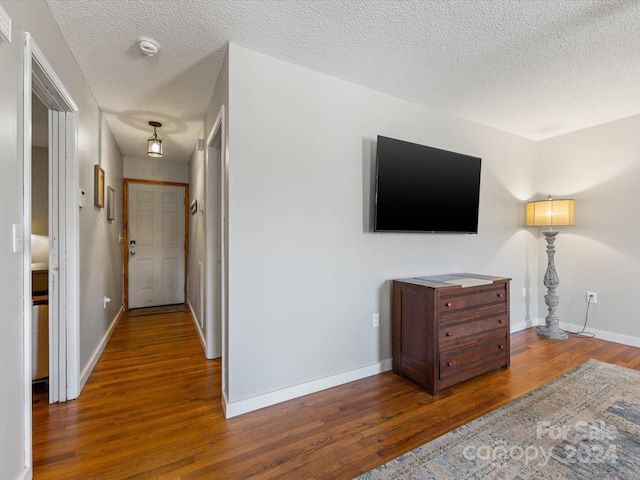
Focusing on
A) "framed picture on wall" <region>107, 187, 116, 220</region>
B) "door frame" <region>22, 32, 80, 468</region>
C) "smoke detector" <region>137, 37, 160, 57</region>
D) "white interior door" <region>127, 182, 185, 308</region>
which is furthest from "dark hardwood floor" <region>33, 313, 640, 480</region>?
"smoke detector" <region>137, 37, 160, 57</region>

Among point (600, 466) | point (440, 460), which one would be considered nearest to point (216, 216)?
point (440, 460)

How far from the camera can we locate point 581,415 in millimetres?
1950

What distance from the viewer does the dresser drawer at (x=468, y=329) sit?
7.52 feet

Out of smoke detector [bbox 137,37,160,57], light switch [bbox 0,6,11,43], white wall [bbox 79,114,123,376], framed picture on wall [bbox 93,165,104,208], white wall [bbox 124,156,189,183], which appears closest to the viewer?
light switch [bbox 0,6,11,43]

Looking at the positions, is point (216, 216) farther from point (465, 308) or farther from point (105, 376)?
point (465, 308)

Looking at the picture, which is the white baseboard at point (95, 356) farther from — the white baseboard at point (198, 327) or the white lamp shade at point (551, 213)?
the white lamp shade at point (551, 213)

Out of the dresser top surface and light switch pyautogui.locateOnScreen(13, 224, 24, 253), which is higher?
light switch pyautogui.locateOnScreen(13, 224, 24, 253)

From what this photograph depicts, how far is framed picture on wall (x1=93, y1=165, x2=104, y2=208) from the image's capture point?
8.97 feet

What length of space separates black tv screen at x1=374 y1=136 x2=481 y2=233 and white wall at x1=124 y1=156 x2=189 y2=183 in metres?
3.80

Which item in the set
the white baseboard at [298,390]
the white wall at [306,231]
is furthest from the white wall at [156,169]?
the white baseboard at [298,390]

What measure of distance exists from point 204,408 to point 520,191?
4030 millimetres

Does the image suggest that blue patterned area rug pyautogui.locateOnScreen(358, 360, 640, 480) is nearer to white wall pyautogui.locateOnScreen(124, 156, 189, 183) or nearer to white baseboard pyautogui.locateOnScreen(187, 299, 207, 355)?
white baseboard pyautogui.locateOnScreen(187, 299, 207, 355)

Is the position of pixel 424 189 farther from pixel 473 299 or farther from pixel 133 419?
pixel 133 419

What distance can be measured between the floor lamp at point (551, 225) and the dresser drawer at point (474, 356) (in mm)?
1305
